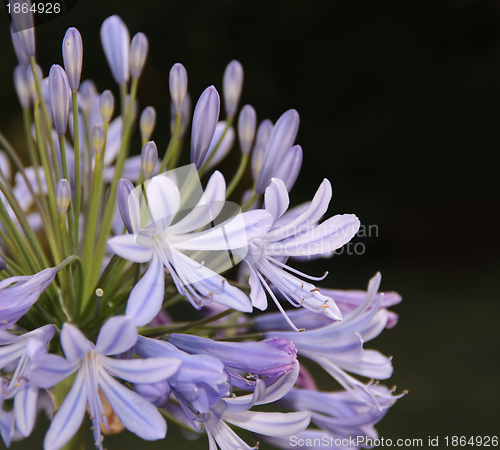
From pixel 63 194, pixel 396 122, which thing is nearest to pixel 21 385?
pixel 63 194

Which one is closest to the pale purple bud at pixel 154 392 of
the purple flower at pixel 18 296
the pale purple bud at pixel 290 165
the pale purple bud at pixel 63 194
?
the purple flower at pixel 18 296

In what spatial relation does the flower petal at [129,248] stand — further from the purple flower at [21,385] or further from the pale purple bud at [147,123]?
the pale purple bud at [147,123]

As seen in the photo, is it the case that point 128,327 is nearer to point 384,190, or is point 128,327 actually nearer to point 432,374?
point 432,374

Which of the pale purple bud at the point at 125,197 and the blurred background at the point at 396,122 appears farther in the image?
the blurred background at the point at 396,122

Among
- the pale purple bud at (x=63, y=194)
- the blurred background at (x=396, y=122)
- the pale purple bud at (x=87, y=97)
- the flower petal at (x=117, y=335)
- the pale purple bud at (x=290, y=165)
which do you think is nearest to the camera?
the flower petal at (x=117, y=335)

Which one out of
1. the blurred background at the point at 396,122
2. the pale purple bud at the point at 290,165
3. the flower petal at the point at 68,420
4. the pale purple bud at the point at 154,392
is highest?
the blurred background at the point at 396,122

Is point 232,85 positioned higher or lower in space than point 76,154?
higher

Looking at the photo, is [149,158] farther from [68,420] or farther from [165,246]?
[68,420]

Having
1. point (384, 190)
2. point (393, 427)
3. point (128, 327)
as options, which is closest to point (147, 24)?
point (384, 190)
